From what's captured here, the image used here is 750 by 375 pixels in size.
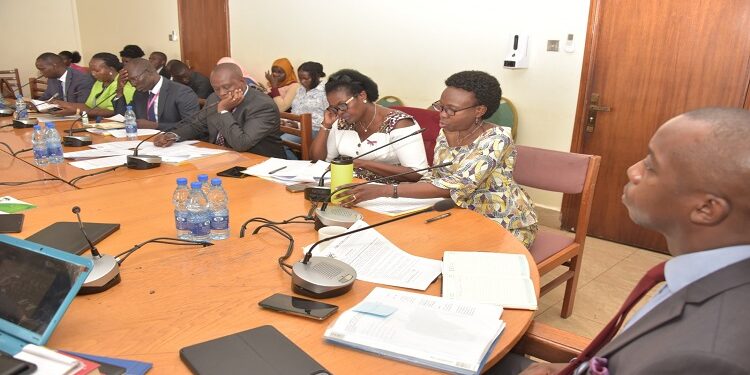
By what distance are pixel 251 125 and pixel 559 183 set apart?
1.66 meters

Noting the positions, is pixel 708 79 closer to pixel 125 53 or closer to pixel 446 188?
pixel 446 188

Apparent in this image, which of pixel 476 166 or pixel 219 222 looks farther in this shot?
pixel 476 166

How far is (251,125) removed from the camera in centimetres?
281

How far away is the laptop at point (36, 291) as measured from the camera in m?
0.85

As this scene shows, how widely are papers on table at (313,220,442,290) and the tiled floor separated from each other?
1.12m

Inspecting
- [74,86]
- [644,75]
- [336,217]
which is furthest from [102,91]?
[644,75]

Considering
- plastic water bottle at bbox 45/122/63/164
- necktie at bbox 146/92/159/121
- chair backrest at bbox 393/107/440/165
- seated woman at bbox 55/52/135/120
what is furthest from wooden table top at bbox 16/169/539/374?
seated woman at bbox 55/52/135/120

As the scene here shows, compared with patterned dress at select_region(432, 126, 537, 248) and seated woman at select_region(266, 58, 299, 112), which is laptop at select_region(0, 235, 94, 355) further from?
seated woman at select_region(266, 58, 299, 112)

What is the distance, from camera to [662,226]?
0.84 m

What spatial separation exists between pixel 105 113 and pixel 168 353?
370cm

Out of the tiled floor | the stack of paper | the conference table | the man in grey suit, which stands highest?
the man in grey suit

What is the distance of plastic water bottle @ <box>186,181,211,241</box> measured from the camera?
141 centimetres

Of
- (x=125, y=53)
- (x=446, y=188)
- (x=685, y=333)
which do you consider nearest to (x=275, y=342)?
(x=685, y=333)

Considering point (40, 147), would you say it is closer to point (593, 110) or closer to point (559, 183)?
point (559, 183)
